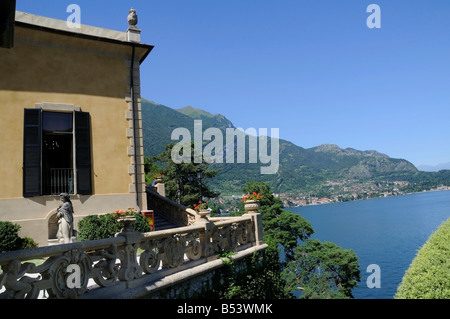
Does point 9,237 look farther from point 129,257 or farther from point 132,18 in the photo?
point 132,18

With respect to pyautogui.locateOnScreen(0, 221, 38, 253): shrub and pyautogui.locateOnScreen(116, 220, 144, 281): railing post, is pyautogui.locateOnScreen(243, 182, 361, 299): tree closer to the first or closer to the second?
pyautogui.locateOnScreen(0, 221, 38, 253): shrub

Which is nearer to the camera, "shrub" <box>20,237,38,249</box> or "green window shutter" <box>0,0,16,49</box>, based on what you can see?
"green window shutter" <box>0,0,16,49</box>

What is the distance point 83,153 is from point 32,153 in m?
1.53

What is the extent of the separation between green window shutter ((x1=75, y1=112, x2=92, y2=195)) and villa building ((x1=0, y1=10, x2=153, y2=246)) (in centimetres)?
3

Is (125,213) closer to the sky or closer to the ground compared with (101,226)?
closer to the sky

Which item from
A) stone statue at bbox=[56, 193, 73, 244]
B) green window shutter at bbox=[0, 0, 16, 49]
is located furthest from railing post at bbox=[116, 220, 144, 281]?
stone statue at bbox=[56, 193, 73, 244]

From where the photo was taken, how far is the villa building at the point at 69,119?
10.7m

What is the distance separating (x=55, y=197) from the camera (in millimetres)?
11141

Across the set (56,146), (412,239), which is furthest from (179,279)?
(412,239)

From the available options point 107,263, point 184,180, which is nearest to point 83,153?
point 107,263

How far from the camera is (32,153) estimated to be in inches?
428

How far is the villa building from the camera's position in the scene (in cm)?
1066

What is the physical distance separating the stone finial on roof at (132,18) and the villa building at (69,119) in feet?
0.22
